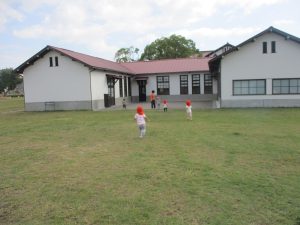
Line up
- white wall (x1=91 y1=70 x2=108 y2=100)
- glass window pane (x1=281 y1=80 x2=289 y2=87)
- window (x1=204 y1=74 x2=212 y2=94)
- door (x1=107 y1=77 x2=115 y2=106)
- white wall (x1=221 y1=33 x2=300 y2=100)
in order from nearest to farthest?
white wall (x1=221 y1=33 x2=300 y2=100)
glass window pane (x1=281 y1=80 x2=289 y2=87)
white wall (x1=91 y1=70 x2=108 y2=100)
door (x1=107 y1=77 x2=115 y2=106)
window (x1=204 y1=74 x2=212 y2=94)

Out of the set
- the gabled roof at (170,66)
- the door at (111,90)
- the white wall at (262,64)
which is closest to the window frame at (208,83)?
the gabled roof at (170,66)

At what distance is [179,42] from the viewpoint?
60.1 meters

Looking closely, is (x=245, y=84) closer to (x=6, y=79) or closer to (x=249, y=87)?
(x=249, y=87)

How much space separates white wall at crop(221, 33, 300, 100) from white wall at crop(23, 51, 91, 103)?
10407mm

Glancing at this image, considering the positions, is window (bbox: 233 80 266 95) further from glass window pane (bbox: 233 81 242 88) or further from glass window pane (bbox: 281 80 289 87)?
glass window pane (bbox: 281 80 289 87)

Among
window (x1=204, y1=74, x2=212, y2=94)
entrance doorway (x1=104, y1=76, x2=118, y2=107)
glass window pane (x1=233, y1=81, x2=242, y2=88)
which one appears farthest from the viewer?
window (x1=204, y1=74, x2=212, y2=94)

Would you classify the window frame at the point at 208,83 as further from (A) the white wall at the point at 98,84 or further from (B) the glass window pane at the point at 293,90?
(B) the glass window pane at the point at 293,90

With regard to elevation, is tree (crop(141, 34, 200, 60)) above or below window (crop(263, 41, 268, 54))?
above

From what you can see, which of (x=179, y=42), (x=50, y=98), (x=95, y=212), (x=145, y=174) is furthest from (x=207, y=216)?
(x=179, y=42)

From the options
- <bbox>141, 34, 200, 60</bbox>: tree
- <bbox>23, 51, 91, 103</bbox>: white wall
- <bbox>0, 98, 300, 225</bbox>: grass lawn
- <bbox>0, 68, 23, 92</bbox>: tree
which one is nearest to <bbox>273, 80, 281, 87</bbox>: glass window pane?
<bbox>0, 98, 300, 225</bbox>: grass lawn

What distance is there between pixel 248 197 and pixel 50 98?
21.9m

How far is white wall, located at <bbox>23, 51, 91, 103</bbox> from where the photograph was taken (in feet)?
76.0

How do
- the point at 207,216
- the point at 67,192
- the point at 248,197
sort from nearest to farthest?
the point at 207,216 < the point at 248,197 < the point at 67,192

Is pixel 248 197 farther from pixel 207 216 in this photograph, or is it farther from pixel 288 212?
pixel 207 216
